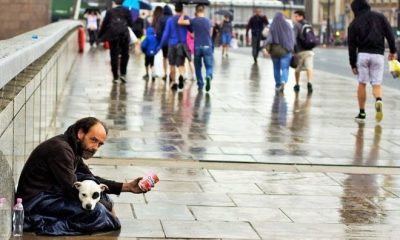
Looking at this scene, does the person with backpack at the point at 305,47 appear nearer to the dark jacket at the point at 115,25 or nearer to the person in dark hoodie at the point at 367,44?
the dark jacket at the point at 115,25

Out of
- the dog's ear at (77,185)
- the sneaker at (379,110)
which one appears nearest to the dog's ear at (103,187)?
the dog's ear at (77,185)

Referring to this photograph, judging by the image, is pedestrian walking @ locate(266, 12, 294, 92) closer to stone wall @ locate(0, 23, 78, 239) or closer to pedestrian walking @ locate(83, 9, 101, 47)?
stone wall @ locate(0, 23, 78, 239)

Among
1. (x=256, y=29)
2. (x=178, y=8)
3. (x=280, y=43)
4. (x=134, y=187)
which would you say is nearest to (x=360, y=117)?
(x=280, y=43)

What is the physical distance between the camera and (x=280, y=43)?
65.4ft

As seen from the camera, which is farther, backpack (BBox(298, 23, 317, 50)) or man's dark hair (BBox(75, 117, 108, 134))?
backpack (BBox(298, 23, 317, 50))

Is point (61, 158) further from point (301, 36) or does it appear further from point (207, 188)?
point (301, 36)

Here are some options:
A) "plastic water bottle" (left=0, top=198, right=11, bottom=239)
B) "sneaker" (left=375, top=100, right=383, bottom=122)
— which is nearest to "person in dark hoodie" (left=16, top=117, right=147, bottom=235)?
"plastic water bottle" (left=0, top=198, right=11, bottom=239)

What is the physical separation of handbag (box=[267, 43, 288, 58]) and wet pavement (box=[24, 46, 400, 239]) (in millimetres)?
912

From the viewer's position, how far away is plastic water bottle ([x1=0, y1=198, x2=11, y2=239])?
568cm

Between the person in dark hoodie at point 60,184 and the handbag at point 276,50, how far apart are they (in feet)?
44.0

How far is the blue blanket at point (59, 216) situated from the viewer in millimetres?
6574

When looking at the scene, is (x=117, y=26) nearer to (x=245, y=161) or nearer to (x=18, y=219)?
(x=245, y=161)

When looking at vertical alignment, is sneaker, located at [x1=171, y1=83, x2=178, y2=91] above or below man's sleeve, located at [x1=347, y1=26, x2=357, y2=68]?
below

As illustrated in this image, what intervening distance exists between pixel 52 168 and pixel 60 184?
11cm
